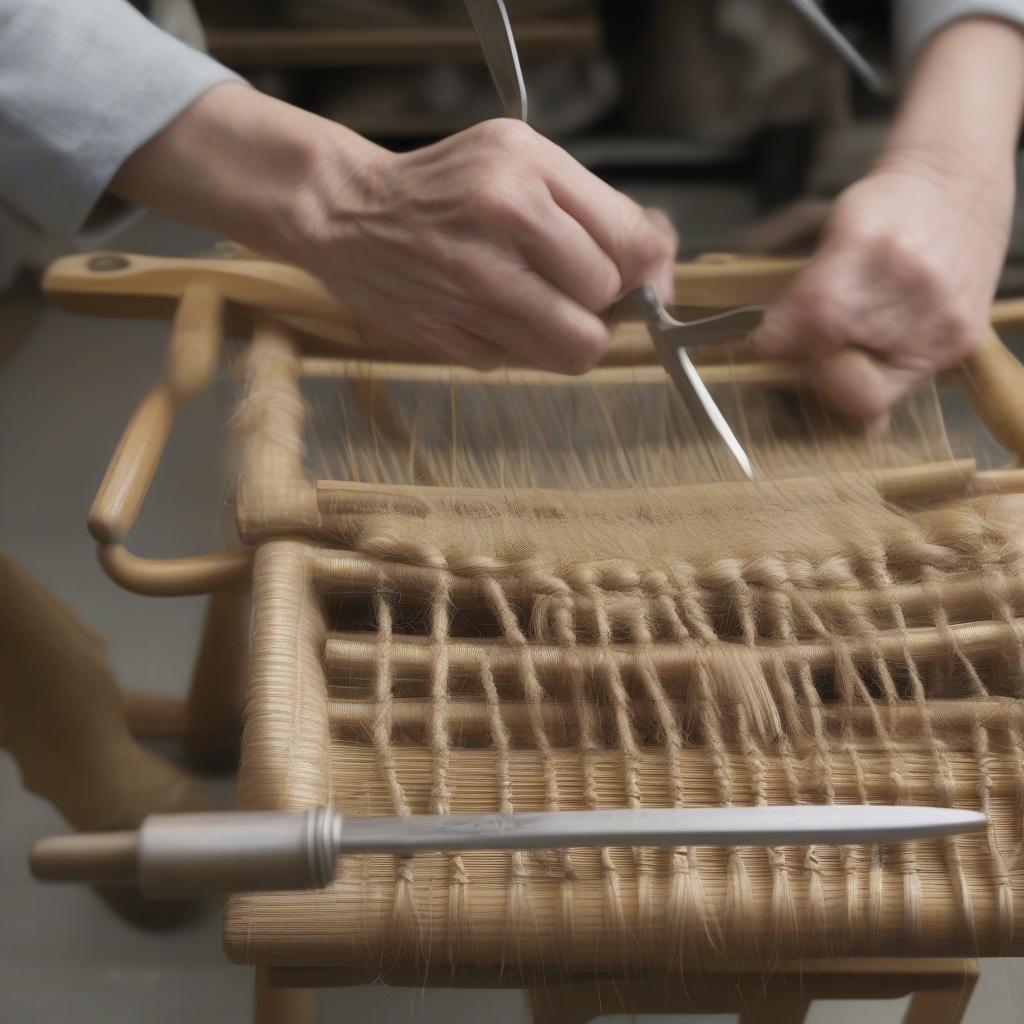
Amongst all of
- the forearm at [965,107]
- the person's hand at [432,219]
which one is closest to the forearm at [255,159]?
the person's hand at [432,219]

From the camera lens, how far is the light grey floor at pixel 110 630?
51 centimetres

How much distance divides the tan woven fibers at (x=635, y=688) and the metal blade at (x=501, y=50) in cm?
18

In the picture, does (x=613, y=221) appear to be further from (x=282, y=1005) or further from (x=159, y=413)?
(x=282, y=1005)

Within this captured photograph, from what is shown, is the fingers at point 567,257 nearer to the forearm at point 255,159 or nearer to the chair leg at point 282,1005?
the forearm at point 255,159

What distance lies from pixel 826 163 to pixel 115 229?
1.69 feet

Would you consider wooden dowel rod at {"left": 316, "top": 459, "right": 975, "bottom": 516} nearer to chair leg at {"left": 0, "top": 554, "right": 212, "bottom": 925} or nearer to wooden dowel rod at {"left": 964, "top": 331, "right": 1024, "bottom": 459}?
wooden dowel rod at {"left": 964, "top": 331, "right": 1024, "bottom": 459}

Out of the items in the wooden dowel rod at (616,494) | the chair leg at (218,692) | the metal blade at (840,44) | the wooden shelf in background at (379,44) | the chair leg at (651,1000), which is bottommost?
the chair leg at (218,692)

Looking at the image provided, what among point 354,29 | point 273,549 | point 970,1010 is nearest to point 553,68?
point 354,29

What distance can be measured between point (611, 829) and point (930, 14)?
459 mm

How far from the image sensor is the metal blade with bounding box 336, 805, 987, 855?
0.26 meters

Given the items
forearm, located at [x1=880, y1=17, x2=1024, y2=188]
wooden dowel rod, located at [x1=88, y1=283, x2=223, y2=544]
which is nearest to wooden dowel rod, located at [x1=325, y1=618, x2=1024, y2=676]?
wooden dowel rod, located at [x1=88, y1=283, x2=223, y2=544]

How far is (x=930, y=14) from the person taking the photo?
52 cm

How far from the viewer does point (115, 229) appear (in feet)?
1.68

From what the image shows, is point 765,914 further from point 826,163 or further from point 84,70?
point 826,163
